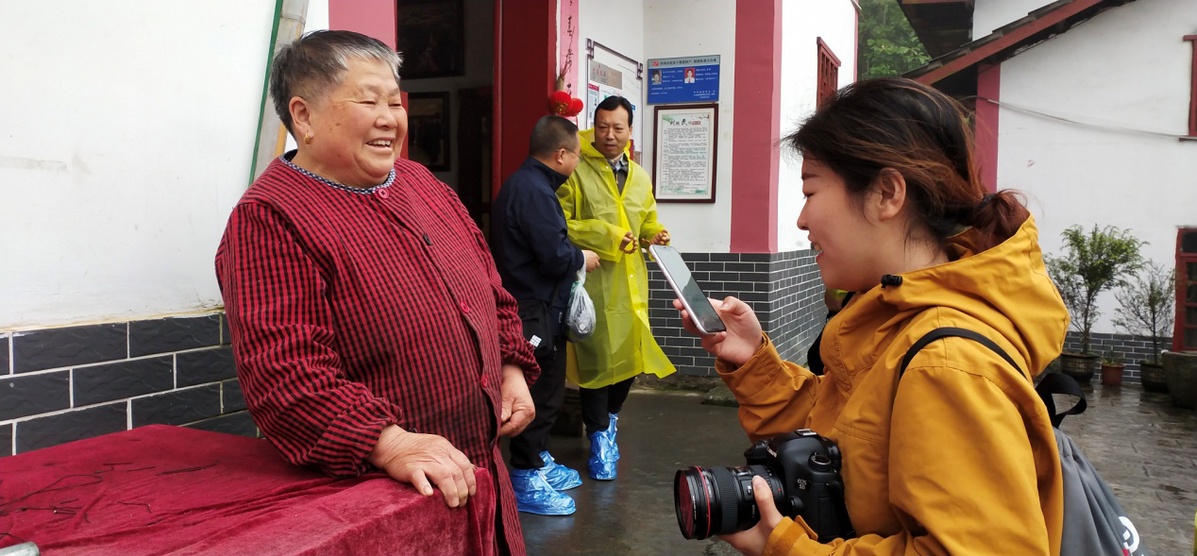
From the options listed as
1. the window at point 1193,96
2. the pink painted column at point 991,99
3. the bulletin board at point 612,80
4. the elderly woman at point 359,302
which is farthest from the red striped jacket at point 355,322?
the window at point 1193,96

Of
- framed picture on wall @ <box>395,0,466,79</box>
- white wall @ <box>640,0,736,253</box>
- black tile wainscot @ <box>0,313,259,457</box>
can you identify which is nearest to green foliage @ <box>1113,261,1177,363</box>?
white wall @ <box>640,0,736,253</box>

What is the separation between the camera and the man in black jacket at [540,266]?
13.3ft

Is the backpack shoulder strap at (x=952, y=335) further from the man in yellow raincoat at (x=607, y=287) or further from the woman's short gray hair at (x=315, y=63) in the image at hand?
the man in yellow raincoat at (x=607, y=287)

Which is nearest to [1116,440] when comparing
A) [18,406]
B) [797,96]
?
[797,96]

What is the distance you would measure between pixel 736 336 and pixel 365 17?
195 cm

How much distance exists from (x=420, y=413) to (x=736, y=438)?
412 centimetres

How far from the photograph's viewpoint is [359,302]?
1695 millimetres

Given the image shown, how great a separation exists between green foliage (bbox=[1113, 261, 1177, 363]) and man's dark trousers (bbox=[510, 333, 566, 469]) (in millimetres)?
8642

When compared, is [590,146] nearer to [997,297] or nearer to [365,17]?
[365,17]

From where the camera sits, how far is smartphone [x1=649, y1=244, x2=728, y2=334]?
1884 millimetres

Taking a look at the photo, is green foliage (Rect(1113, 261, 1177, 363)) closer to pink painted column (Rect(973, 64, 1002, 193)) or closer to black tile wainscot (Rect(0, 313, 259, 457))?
pink painted column (Rect(973, 64, 1002, 193))

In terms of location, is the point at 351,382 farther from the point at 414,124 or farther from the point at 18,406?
the point at 414,124

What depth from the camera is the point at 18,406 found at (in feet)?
6.32

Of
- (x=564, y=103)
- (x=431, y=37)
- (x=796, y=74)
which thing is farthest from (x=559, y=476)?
(x=796, y=74)
